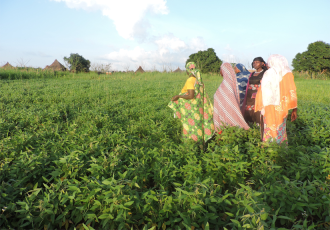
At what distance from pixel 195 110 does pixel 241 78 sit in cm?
141

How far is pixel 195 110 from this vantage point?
3.58 m

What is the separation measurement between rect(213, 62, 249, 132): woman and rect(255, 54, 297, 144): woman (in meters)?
0.64

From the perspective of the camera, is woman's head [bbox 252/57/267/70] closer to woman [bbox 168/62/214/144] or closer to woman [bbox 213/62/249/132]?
woman [bbox 213/62/249/132]

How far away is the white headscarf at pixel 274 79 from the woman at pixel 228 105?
2.44 feet

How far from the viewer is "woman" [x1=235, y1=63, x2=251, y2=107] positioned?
13.6ft

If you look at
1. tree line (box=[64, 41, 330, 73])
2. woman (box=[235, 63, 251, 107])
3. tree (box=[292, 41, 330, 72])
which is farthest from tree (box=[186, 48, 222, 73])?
woman (box=[235, 63, 251, 107])

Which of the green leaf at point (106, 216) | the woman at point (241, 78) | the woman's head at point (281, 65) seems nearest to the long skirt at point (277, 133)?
the woman's head at point (281, 65)

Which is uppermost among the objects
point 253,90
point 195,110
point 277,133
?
point 253,90

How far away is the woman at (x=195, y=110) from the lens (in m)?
3.48

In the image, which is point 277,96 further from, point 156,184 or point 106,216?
point 106,216

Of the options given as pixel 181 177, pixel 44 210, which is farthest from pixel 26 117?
pixel 181 177

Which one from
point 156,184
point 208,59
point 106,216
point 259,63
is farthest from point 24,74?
point 208,59

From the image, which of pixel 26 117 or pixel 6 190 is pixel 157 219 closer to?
pixel 6 190

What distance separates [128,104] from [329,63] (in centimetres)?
3512
